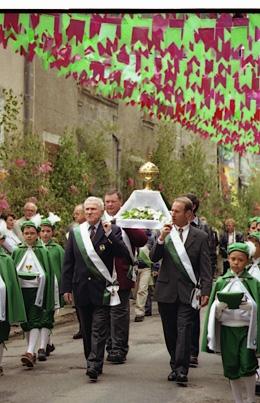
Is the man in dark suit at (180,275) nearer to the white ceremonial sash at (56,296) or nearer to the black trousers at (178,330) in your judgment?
the black trousers at (178,330)

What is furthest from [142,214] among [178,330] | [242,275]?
[242,275]

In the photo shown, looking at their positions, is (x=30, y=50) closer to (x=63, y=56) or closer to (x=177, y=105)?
(x=63, y=56)

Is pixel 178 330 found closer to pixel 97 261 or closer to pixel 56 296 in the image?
pixel 97 261

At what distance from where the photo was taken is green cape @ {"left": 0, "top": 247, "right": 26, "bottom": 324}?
9750 mm

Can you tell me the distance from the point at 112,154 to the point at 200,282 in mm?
14563

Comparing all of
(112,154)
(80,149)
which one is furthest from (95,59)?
(112,154)

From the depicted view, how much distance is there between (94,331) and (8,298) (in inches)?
35.1

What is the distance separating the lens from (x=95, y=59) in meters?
13.9

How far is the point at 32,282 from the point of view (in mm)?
10625

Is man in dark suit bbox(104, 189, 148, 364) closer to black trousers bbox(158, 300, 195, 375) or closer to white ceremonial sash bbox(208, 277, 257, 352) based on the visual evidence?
black trousers bbox(158, 300, 195, 375)

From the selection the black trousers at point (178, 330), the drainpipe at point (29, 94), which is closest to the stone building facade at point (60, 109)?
the drainpipe at point (29, 94)

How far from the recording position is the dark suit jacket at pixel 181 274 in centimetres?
962

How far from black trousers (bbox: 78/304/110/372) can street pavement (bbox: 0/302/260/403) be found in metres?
0.20

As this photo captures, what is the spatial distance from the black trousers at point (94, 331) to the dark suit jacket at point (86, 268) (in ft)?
0.35
